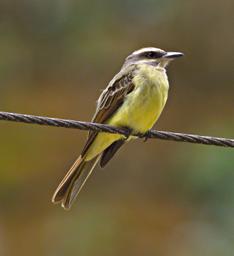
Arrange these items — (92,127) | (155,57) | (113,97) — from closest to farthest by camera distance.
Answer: (92,127), (113,97), (155,57)

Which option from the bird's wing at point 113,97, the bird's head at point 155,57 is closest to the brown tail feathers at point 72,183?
the bird's wing at point 113,97

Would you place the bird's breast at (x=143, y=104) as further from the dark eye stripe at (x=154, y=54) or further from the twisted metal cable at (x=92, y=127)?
the twisted metal cable at (x=92, y=127)

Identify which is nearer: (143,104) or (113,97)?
(143,104)

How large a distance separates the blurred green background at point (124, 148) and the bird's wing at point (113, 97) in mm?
4257

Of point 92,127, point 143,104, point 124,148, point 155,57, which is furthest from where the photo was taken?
point 124,148

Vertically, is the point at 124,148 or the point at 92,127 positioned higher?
the point at 92,127

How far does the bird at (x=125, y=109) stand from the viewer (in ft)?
18.2

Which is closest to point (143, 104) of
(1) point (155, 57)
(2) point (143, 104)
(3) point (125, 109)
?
(2) point (143, 104)

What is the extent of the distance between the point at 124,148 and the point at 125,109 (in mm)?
5251

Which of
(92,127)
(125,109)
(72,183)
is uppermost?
(92,127)

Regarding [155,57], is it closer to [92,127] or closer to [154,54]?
[154,54]

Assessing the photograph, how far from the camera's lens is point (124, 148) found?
10820 millimetres

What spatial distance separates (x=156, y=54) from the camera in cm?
590
